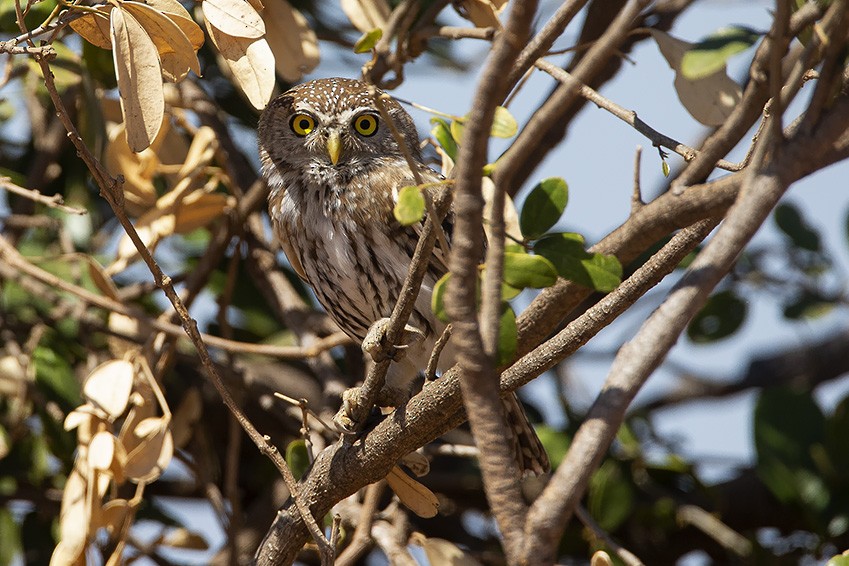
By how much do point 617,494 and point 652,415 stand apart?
3.34 ft

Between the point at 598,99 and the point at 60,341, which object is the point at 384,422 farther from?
the point at 60,341

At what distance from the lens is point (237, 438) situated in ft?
10.3

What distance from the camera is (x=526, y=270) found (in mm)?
1537

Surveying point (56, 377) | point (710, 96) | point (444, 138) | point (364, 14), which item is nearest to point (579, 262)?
point (444, 138)

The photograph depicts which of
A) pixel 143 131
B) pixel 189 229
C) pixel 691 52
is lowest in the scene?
pixel 189 229

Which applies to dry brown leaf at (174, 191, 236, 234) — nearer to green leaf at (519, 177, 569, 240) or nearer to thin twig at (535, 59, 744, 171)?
thin twig at (535, 59, 744, 171)

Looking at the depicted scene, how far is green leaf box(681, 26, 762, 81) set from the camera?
5.06 ft

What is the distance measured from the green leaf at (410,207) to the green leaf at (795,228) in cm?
268

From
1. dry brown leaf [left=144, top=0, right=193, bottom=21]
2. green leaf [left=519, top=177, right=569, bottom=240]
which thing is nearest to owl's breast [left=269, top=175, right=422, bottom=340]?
dry brown leaf [left=144, top=0, right=193, bottom=21]

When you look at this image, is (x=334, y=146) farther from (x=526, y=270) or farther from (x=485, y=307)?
(x=485, y=307)

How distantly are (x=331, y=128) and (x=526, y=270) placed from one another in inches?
71.2

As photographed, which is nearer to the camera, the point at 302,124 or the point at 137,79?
the point at 137,79

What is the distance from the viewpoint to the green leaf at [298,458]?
2.67m

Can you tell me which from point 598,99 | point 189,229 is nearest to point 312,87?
point 189,229
